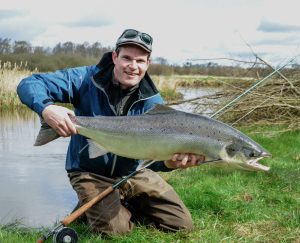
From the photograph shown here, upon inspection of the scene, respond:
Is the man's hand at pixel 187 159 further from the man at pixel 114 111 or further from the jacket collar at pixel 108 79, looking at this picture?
the jacket collar at pixel 108 79

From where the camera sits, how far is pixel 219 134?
4.32m

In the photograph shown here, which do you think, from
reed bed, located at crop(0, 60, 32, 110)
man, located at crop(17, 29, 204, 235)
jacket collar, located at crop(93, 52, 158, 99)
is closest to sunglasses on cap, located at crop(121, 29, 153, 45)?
man, located at crop(17, 29, 204, 235)

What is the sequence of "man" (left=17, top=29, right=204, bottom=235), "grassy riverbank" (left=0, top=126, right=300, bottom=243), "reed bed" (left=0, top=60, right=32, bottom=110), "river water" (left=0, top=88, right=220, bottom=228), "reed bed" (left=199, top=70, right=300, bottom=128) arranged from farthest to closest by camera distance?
1. "reed bed" (left=0, top=60, right=32, bottom=110)
2. "reed bed" (left=199, top=70, right=300, bottom=128)
3. "river water" (left=0, top=88, right=220, bottom=228)
4. "man" (left=17, top=29, right=204, bottom=235)
5. "grassy riverbank" (left=0, top=126, right=300, bottom=243)

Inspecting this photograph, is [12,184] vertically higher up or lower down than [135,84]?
lower down

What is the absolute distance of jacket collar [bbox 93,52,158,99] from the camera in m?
4.91

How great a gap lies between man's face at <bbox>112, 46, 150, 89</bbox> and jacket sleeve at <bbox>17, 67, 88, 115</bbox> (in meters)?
0.44

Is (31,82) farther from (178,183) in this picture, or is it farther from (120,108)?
(178,183)

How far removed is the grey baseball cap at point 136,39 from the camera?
4723mm

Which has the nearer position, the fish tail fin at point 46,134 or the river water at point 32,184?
the fish tail fin at point 46,134

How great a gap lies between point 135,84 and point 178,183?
8.12ft

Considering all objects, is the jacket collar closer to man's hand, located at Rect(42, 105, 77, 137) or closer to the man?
the man

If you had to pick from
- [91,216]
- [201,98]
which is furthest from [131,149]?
[201,98]

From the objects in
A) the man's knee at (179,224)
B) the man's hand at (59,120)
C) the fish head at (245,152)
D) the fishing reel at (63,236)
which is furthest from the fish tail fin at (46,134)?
the man's knee at (179,224)

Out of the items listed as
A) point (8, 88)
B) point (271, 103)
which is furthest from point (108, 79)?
point (8, 88)
